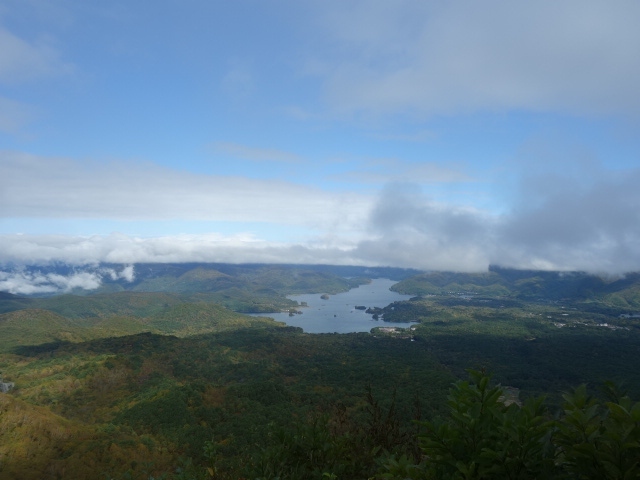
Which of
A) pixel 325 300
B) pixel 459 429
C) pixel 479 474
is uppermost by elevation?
pixel 459 429

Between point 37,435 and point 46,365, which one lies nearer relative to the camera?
point 37,435

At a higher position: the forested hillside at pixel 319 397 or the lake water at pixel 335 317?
the forested hillside at pixel 319 397

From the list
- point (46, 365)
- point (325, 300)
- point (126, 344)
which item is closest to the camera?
point (46, 365)

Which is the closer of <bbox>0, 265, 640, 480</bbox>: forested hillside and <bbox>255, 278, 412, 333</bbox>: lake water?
<bbox>0, 265, 640, 480</bbox>: forested hillside

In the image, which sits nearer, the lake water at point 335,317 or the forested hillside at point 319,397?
the forested hillside at point 319,397

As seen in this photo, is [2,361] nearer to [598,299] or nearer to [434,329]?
[434,329]

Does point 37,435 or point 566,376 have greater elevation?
point 37,435

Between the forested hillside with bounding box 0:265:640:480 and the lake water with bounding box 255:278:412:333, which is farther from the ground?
the forested hillside with bounding box 0:265:640:480

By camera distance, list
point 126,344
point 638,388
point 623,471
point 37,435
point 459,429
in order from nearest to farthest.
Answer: point 623,471 < point 459,429 < point 37,435 < point 638,388 < point 126,344

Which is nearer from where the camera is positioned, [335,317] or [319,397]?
[319,397]

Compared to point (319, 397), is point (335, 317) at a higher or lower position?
lower

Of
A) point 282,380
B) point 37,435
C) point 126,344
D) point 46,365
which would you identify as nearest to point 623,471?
point 37,435
